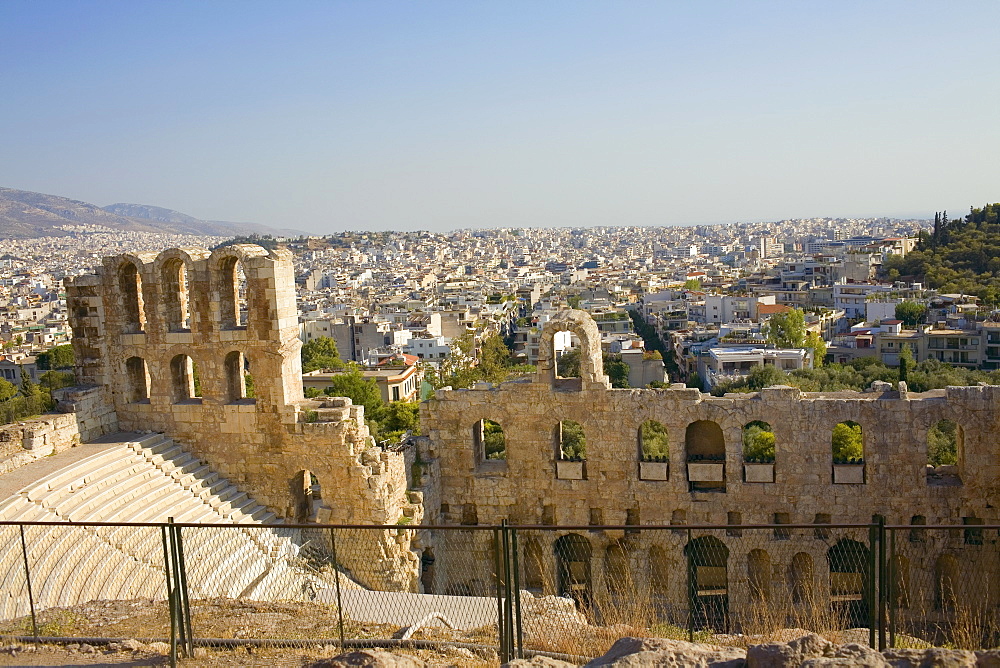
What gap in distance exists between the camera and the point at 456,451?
19.3 m

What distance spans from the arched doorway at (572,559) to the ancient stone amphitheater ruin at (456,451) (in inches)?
2.8

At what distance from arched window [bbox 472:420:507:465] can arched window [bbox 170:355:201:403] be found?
20.1 ft

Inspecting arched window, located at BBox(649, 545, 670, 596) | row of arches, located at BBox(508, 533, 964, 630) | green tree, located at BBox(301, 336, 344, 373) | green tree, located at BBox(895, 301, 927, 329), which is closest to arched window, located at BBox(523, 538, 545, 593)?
row of arches, located at BBox(508, 533, 964, 630)

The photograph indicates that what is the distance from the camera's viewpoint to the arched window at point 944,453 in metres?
17.7

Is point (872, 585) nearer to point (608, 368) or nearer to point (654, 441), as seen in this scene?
point (654, 441)

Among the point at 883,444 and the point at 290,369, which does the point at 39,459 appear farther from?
the point at 883,444

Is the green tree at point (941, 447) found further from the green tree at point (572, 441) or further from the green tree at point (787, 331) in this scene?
the green tree at point (787, 331)

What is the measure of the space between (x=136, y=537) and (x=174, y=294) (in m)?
5.73

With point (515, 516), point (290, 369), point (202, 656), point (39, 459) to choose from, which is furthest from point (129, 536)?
point (515, 516)

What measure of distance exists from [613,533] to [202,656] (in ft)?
36.7

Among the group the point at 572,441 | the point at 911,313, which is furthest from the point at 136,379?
the point at 911,313

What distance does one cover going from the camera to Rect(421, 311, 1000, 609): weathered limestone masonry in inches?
679

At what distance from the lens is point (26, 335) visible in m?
91.0

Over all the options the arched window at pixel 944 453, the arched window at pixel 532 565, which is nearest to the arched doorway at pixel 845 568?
the arched window at pixel 944 453
